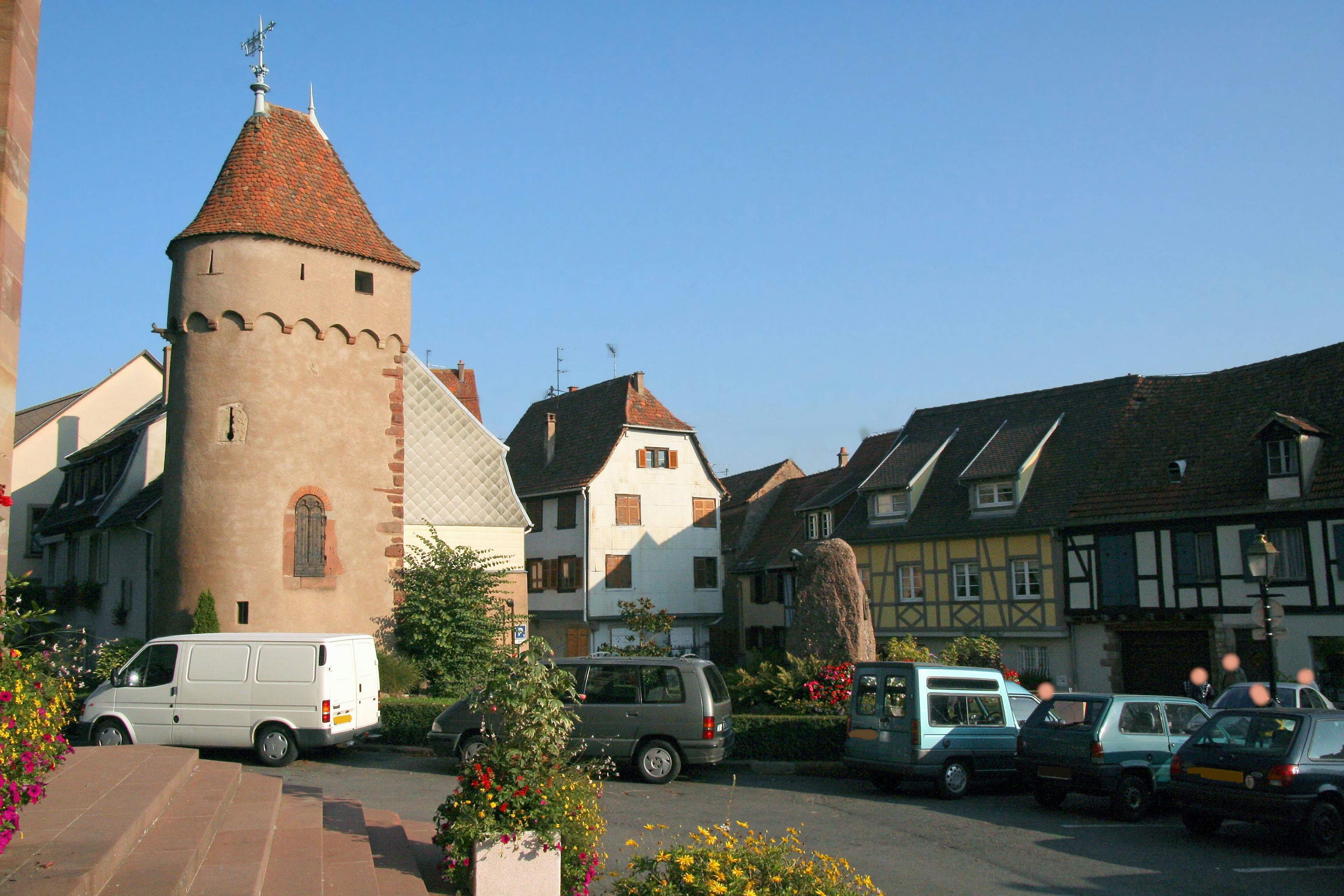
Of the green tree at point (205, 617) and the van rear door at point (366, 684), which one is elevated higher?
the green tree at point (205, 617)

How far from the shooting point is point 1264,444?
91.4 feet

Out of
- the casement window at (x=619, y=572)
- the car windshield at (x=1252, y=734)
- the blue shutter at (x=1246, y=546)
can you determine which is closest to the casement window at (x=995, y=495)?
the blue shutter at (x=1246, y=546)

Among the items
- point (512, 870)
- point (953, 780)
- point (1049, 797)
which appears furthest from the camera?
point (953, 780)

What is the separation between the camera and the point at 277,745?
16641mm

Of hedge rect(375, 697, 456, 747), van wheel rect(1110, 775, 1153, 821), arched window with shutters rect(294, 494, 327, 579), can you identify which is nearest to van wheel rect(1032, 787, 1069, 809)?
van wheel rect(1110, 775, 1153, 821)

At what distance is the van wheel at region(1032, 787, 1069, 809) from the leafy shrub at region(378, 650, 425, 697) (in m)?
13.0

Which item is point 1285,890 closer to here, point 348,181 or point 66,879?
point 66,879

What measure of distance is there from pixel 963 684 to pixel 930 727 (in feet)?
3.43

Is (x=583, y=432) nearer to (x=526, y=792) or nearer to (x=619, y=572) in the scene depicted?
→ (x=619, y=572)

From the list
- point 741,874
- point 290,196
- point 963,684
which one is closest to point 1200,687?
point 963,684

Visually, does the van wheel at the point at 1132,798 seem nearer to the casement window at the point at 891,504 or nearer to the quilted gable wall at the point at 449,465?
the quilted gable wall at the point at 449,465

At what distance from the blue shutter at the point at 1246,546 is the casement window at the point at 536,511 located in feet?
85.8

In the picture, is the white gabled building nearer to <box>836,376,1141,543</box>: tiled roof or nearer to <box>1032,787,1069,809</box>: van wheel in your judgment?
<box>836,376,1141,543</box>: tiled roof

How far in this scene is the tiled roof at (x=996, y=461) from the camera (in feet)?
110
